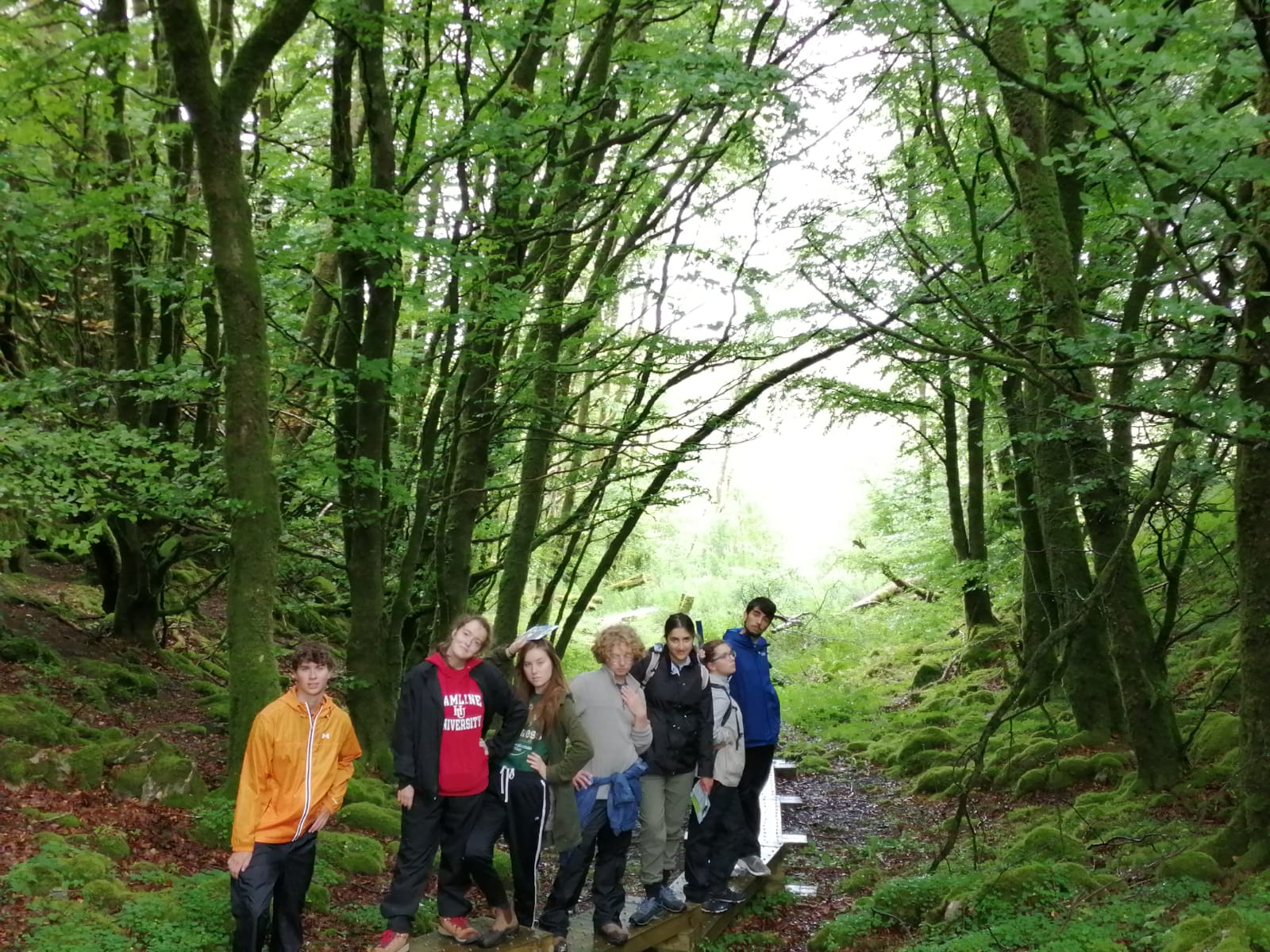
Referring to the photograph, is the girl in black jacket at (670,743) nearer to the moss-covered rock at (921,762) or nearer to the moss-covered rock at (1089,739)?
the moss-covered rock at (1089,739)

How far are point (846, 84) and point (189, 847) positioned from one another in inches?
369

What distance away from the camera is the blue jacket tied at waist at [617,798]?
5.30m

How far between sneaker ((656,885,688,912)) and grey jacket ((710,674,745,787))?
737 millimetres

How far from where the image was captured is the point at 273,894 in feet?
14.5

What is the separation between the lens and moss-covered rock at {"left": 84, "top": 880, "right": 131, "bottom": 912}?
15.5 feet

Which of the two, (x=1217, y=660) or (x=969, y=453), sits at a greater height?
(x=969, y=453)

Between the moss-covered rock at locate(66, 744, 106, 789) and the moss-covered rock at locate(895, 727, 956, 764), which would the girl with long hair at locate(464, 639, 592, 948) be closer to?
the moss-covered rock at locate(66, 744, 106, 789)

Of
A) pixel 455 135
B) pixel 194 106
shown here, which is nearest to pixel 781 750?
pixel 455 135

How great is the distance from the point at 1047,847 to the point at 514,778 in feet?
14.1

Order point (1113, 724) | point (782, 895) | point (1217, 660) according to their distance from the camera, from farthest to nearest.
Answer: point (1217, 660) < point (1113, 724) < point (782, 895)

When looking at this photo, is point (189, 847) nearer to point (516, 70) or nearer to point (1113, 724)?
point (516, 70)


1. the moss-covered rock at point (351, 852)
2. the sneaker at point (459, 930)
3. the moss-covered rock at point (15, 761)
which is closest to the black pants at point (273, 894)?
Result: the sneaker at point (459, 930)

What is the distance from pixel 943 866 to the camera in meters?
7.37

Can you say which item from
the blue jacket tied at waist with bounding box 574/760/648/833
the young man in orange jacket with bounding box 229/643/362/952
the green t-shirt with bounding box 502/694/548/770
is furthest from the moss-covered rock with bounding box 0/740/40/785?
the blue jacket tied at waist with bounding box 574/760/648/833
